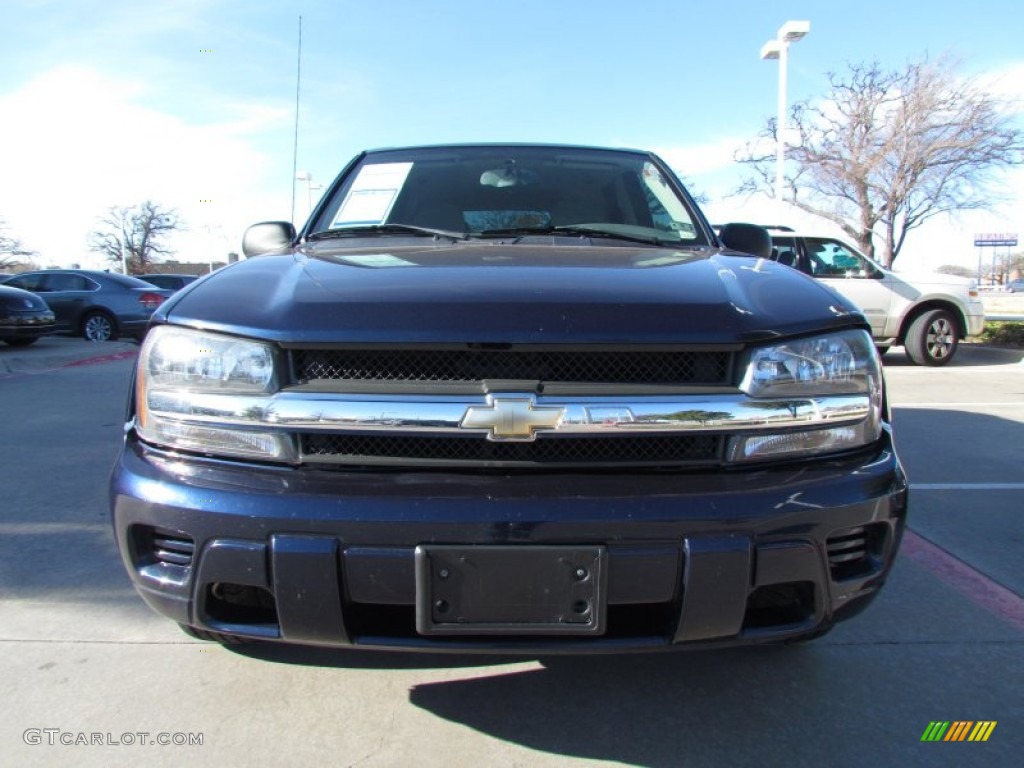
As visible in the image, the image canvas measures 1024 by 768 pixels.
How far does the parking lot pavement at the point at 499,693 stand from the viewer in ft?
6.59

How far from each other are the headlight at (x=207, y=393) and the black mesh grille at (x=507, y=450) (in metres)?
0.11

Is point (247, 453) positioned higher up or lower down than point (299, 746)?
higher up

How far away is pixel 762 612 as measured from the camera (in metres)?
1.84

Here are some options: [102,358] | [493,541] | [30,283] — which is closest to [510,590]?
[493,541]

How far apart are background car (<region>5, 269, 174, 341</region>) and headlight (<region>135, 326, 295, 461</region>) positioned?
13437 mm

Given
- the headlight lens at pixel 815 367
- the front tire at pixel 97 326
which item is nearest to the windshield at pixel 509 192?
the headlight lens at pixel 815 367

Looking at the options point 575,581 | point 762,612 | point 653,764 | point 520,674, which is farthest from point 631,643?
point 520,674

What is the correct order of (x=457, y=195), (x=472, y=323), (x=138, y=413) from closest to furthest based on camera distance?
1. (x=472, y=323)
2. (x=138, y=413)
3. (x=457, y=195)

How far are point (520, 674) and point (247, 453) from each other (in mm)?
1149

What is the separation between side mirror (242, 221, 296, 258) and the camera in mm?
3014

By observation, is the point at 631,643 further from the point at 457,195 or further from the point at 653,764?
the point at 457,195

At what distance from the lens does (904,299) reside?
431 inches

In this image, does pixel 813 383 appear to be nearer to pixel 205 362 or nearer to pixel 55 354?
pixel 205 362

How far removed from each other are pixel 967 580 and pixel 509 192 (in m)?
2.48
